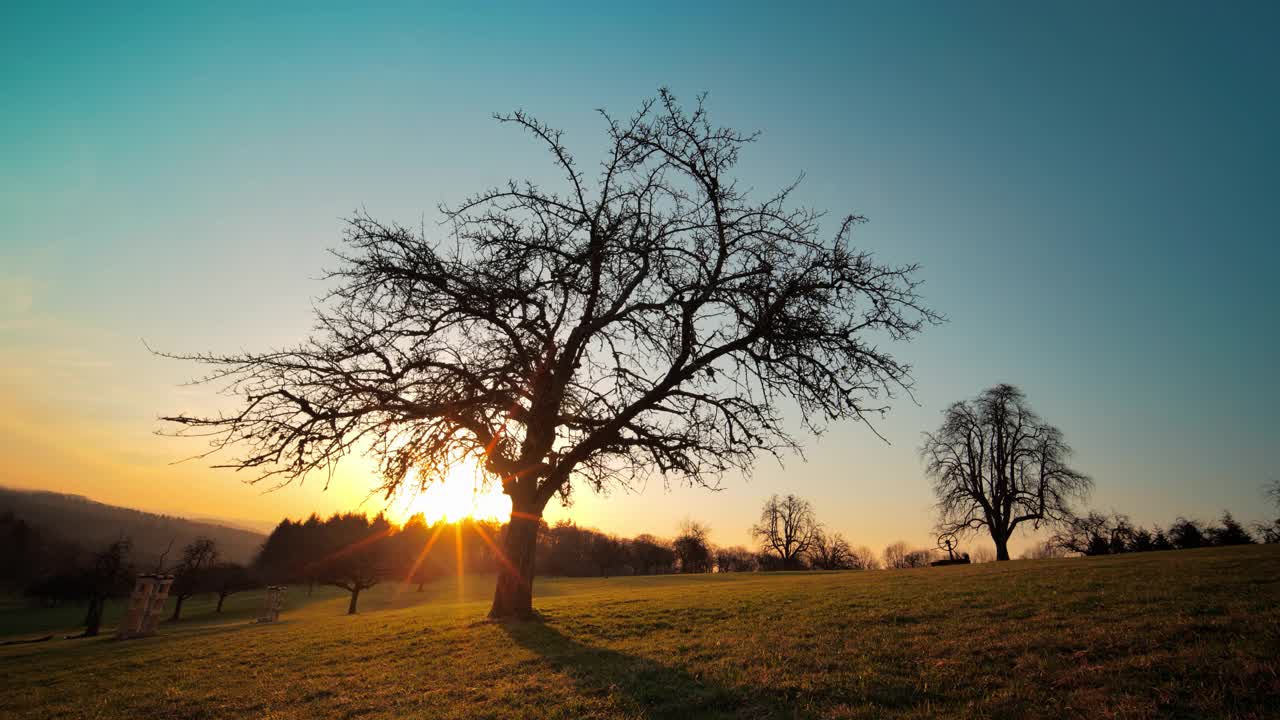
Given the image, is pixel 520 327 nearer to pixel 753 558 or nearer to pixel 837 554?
pixel 837 554

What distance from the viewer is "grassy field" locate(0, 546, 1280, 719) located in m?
5.55

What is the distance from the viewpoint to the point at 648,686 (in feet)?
23.4

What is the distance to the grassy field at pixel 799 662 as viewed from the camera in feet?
18.2

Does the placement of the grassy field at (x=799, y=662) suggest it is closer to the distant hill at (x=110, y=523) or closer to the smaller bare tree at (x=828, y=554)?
the smaller bare tree at (x=828, y=554)

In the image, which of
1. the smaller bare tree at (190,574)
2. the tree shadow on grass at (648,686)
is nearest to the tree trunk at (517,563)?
the tree shadow on grass at (648,686)

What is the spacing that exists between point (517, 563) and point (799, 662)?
28.0 ft

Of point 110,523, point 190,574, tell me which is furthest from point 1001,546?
point 110,523

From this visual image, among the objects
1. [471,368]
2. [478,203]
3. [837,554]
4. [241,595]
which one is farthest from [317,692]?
[837,554]

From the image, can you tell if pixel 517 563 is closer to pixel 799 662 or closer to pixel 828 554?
pixel 799 662

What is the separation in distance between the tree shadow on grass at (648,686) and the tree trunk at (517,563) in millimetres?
3409

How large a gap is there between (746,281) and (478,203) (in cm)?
588

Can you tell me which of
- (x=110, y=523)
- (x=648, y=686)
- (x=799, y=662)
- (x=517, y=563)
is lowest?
(x=110, y=523)

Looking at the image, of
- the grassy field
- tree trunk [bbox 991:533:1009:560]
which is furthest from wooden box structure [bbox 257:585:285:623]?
tree trunk [bbox 991:533:1009:560]

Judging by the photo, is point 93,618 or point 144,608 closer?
point 144,608
